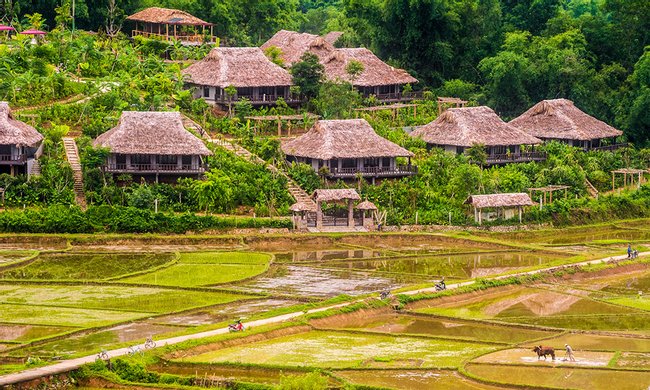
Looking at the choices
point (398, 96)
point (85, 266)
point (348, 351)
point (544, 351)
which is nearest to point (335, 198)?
point (85, 266)

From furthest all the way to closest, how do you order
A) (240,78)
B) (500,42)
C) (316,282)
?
1. (500,42)
2. (240,78)
3. (316,282)

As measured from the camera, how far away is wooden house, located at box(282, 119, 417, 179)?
72812mm

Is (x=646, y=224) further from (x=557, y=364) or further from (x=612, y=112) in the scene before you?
(x=557, y=364)

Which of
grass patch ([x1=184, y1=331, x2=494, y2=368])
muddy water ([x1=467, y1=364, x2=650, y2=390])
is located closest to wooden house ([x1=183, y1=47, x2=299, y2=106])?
grass patch ([x1=184, y1=331, x2=494, y2=368])

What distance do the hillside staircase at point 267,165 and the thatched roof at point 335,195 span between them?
158cm

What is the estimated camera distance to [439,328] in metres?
52.0

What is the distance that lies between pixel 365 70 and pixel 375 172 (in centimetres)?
1518

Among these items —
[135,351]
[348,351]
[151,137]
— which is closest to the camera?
[135,351]

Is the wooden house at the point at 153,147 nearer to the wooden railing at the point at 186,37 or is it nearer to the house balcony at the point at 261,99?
the house balcony at the point at 261,99

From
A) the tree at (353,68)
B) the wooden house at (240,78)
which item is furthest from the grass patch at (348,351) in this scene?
the tree at (353,68)

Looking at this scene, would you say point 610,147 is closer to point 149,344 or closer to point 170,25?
point 170,25

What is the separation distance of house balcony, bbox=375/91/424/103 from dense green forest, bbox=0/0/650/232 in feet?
2.51

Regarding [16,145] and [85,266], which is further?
[16,145]

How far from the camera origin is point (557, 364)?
46.1 metres
